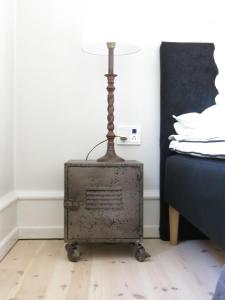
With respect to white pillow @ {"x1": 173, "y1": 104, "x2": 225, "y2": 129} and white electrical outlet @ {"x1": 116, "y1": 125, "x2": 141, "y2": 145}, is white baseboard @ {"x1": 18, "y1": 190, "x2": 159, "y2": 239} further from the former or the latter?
white pillow @ {"x1": 173, "y1": 104, "x2": 225, "y2": 129}

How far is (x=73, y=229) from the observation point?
4.49 feet

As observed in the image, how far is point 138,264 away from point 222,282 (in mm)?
823

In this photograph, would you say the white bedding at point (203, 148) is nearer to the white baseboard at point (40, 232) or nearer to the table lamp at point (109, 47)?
the table lamp at point (109, 47)

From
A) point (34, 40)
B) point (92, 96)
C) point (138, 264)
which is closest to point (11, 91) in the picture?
point (34, 40)

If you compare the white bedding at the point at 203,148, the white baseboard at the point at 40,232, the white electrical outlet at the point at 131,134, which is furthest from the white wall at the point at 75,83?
the white bedding at the point at 203,148

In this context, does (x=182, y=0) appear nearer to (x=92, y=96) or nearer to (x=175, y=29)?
(x=175, y=29)

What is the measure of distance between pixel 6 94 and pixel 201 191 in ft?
3.19

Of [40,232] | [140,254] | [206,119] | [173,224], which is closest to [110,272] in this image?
[140,254]

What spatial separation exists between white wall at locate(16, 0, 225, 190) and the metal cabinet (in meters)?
0.32

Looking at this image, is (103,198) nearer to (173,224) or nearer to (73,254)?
(73,254)

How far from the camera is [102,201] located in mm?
1369

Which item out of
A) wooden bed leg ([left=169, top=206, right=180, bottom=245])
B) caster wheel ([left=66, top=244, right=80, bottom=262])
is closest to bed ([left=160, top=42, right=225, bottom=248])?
wooden bed leg ([left=169, top=206, right=180, bottom=245])

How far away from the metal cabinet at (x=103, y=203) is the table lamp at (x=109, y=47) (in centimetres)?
9

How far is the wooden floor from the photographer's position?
1057 mm
